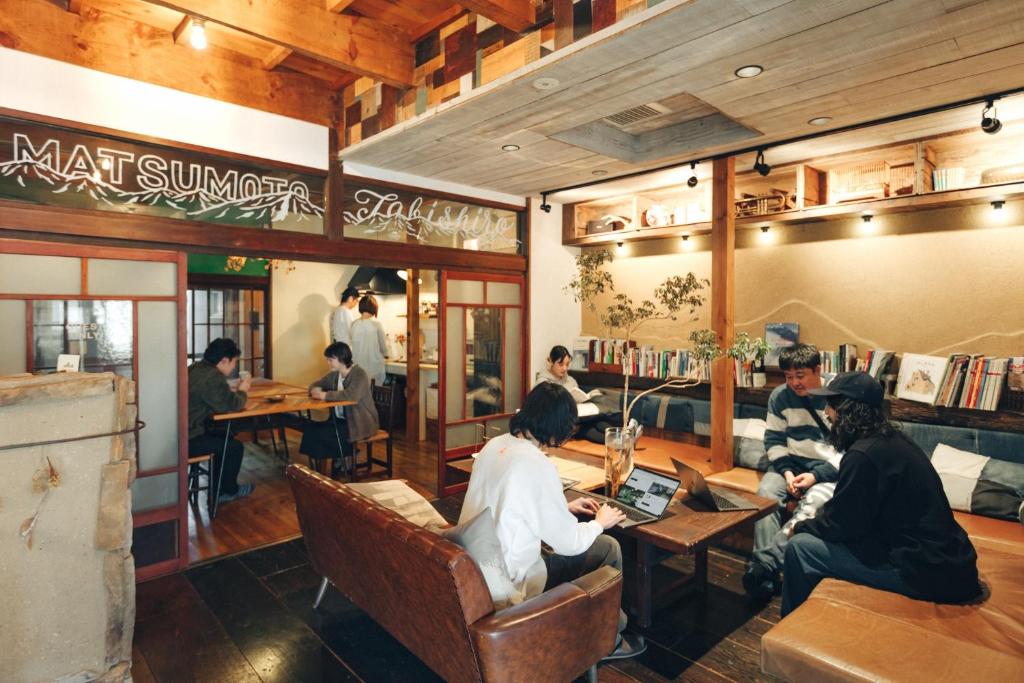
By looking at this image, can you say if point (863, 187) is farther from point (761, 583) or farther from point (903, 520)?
point (761, 583)

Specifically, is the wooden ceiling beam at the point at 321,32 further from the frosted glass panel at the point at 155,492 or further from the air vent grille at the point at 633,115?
the frosted glass panel at the point at 155,492

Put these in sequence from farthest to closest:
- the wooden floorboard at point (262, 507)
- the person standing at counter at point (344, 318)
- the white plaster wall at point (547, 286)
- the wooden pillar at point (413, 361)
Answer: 1. the person standing at counter at point (344, 318)
2. the wooden pillar at point (413, 361)
3. the white plaster wall at point (547, 286)
4. the wooden floorboard at point (262, 507)

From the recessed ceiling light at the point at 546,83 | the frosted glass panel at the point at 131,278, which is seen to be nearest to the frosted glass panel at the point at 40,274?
the frosted glass panel at the point at 131,278

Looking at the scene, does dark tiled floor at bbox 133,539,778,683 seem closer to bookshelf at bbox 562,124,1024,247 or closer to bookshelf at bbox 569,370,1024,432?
bookshelf at bbox 569,370,1024,432

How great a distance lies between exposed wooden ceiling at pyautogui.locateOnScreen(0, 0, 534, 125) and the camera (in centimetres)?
282

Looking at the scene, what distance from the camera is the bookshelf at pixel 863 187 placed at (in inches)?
138

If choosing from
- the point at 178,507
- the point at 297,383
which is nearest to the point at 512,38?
the point at 178,507

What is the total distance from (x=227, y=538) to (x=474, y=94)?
10.9 ft

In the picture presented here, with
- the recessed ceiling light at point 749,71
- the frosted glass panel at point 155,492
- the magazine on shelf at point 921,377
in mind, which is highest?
the recessed ceiling light at point 749,71

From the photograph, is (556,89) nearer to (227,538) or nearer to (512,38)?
(512,38)

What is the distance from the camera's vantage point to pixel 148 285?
132 inches

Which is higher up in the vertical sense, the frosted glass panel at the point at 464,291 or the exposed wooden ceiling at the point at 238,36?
the exposed wooden ceiling at the point at 238,36

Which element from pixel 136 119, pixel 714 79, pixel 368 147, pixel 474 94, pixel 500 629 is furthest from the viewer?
pixel 368 147

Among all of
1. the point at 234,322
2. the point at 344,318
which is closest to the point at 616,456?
the point at 344,318
